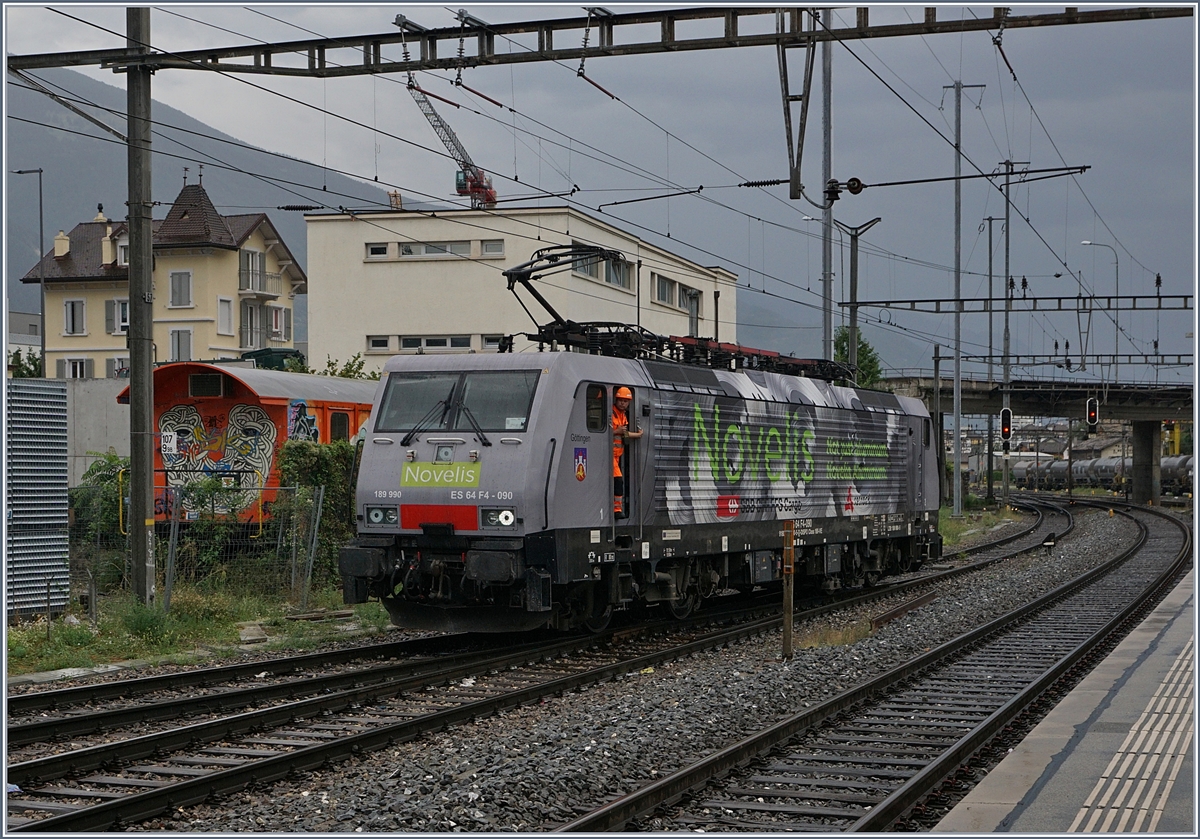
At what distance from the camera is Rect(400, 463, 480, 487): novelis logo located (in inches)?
566

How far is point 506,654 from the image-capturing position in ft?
48.0

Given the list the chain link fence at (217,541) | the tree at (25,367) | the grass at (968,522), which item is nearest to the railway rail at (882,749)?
the chain link fence at (217,541)

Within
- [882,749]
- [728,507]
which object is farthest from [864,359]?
[882,749]

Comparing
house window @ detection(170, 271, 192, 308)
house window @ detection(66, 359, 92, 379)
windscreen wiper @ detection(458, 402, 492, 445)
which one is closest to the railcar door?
windscreen wiper @ detection(458, 402, 492, 445)

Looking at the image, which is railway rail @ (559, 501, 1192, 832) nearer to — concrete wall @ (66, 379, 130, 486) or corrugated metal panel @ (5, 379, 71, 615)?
corrugated metal panel @ (5, 379, 71, 615)

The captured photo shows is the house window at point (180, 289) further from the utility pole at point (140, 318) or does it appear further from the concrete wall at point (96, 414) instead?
the utility pole at point (140, 318)

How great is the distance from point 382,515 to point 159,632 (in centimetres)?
302

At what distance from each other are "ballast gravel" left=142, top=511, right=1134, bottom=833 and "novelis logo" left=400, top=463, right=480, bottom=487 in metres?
2.77

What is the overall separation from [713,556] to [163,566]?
7.72m

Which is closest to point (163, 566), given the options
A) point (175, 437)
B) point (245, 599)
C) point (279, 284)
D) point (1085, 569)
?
point (245, 599)

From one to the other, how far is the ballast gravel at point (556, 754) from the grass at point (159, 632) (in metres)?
4.82

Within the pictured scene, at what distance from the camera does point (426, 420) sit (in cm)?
1501

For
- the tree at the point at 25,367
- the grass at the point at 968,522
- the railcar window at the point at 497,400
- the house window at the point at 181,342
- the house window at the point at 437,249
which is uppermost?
the house window at the point at 437,249

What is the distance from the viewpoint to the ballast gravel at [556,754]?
26.3 ft
